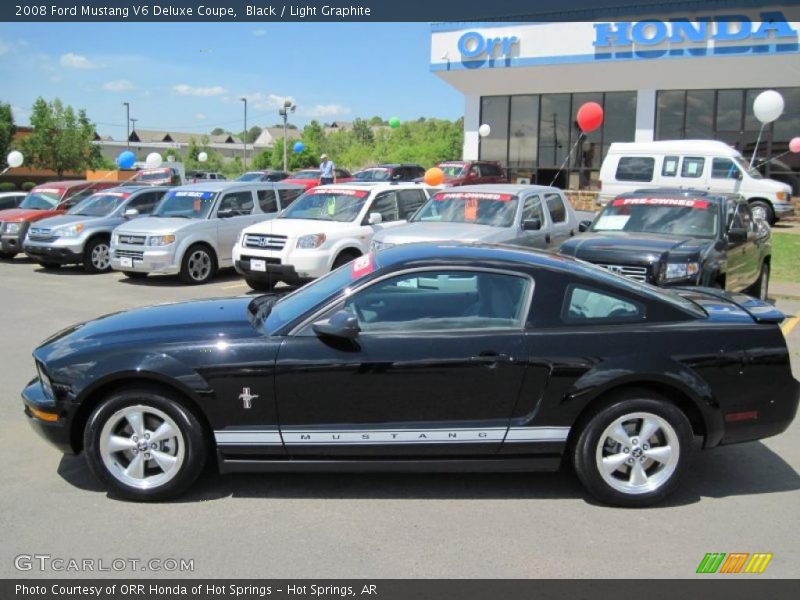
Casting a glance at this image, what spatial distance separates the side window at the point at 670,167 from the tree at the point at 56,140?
127ft

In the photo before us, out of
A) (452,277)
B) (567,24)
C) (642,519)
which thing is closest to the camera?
(642,519)

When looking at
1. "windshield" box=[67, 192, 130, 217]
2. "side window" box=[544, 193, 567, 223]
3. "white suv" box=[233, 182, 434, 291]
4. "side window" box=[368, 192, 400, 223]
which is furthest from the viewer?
"windshield" box=[67, 192, 130, 217]

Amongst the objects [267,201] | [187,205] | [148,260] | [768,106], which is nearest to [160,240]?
[148,260]

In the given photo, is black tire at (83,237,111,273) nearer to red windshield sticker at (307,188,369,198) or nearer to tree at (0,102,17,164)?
red windshield sticker at (307,188,369,198)

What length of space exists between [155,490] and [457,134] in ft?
208

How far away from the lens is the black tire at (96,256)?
47.4ft

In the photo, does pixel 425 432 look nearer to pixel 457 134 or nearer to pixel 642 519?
A: pixel 642 519

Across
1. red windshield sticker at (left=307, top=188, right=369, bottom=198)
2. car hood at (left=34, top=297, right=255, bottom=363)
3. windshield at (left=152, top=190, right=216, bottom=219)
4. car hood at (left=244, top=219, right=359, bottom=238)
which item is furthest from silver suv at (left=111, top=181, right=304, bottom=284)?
car hood at (left=34, top=297, right=255, bottom=363)

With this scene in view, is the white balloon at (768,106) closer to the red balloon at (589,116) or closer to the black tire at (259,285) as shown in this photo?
the red balloon at (589,116)

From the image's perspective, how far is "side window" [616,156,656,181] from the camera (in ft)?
70.2

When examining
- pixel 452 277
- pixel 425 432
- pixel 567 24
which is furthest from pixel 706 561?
pixel 567 24

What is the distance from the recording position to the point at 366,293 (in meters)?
4.51

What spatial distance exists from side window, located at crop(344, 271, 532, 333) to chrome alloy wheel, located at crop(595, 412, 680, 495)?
33.9 inches

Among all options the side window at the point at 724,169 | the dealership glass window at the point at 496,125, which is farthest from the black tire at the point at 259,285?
the dealership glass window at the point at 496,125
